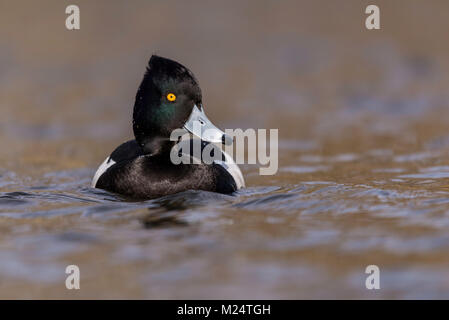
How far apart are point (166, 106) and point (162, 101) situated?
0.06 metres

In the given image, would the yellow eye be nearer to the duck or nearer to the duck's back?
the duck

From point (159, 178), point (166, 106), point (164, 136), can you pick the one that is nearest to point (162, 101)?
point (166, 106)

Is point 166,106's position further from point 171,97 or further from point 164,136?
point 164,136

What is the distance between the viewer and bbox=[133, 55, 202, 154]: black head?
6824 mm

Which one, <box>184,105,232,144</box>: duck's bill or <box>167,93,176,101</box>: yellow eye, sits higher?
<box>167,93,176,101</box>: yellow eye

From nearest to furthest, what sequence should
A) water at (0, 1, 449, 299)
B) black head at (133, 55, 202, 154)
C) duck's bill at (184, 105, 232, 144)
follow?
1. water at (0, 1, 449, 299)
2. black head at (133, 55, 202, 154)
3. duck's bill at (184, 105, 232, 144)

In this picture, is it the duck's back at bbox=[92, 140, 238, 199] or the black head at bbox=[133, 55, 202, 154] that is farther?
the duck's back at bbox=[92, 140, 238, 199]

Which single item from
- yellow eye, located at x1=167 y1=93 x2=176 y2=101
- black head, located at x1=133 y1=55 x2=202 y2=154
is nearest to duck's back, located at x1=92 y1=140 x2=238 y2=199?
black head, located at x1=133 y1=55 x2=202 y2=154

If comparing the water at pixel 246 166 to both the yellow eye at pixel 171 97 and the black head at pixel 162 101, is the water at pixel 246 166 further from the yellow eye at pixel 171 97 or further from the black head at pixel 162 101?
the yellow eye at pixel 171 97

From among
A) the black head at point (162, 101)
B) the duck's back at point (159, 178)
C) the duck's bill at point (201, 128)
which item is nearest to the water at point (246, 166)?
the duck's back at point (159, 178)

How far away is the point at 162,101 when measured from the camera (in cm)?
693

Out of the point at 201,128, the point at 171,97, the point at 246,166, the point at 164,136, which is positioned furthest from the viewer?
the point at 246,166

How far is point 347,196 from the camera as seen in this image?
270 inches
